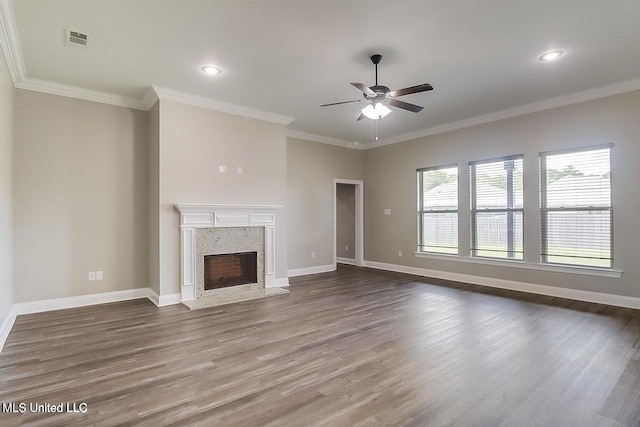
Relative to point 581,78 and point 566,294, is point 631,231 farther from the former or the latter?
point 581,78

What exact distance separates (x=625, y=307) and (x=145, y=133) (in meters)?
7.22

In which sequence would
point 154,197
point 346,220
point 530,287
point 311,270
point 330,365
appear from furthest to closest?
point 346,220 → point 311,270 → point 530,287 → point 154,197 → point 330,365

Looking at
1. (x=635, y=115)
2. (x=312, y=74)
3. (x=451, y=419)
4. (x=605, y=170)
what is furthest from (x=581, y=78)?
(x=451, y=419)

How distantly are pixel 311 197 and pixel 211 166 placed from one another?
247 centimetres

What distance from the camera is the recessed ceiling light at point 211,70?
147 inches

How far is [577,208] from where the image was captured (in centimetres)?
470

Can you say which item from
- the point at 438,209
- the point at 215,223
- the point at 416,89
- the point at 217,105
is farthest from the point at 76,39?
the point at 438,209

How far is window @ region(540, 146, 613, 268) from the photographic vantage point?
14.7ft

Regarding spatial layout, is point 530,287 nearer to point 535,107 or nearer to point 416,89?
point 535,107

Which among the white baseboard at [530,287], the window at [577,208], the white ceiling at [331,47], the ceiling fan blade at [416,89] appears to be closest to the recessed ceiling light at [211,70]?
the white ceiling at [331,47]

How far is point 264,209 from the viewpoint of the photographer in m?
5.36

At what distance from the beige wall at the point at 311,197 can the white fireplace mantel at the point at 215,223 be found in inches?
42.3

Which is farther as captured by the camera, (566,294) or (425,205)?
(425,205)

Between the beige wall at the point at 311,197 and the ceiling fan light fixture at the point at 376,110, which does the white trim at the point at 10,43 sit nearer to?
the ceiling fan light fixture at the point at 376,110
